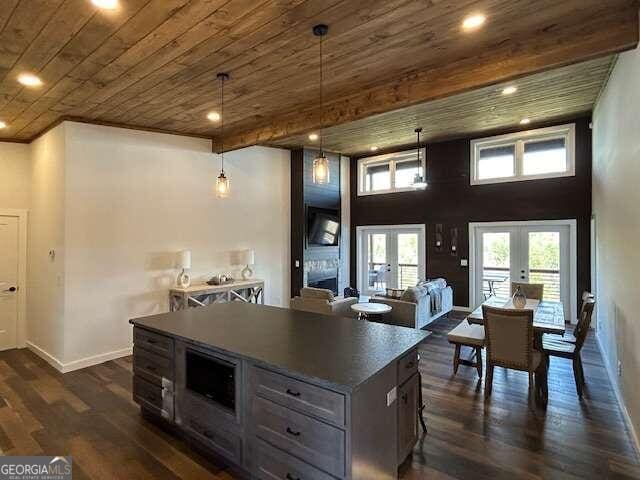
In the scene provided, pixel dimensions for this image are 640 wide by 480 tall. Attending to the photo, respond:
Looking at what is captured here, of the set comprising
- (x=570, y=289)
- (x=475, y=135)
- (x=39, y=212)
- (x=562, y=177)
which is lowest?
(x=570, y=289)

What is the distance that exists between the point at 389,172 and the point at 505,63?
17.8 ft

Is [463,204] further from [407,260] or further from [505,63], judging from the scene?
[505,63]

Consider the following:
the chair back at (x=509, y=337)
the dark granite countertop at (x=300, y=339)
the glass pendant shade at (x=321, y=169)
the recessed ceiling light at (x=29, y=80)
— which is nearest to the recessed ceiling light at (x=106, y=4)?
the recessed ceiling light at (x=29, y=80)

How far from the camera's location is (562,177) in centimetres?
654

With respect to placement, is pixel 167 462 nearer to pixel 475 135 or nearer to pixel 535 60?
pixel 535 60

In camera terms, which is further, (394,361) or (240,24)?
(240,24)

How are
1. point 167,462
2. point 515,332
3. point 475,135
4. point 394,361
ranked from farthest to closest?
point 475,135
point 515,332
point 167,462
point 394,361

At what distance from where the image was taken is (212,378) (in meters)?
2.52

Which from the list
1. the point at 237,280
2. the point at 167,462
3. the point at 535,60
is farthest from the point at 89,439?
the point at 535,60

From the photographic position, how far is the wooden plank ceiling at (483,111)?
4.46m

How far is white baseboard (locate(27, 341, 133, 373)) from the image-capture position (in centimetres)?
450

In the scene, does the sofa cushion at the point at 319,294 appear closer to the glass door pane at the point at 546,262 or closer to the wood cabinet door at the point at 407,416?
the wood cabinet door at the point at 407,416

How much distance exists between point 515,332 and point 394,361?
73.1 inches

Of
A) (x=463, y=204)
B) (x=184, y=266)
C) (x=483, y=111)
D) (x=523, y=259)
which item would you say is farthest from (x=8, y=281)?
(x=523, y=259)
